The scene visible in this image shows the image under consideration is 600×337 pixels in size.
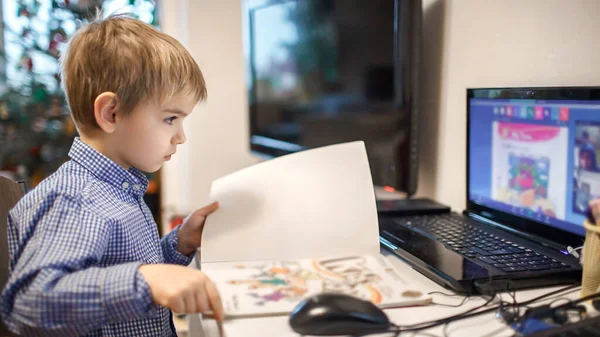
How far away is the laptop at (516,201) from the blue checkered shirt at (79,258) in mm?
408

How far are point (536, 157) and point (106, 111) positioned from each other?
674mm

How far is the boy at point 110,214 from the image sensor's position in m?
0.66

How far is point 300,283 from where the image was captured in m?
0.76

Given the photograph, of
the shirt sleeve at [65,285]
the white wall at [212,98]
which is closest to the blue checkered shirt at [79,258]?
the shirt sleeve at [65,285]

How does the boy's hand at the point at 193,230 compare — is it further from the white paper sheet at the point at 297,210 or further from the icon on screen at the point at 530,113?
the icon on screen at the point at 530,113

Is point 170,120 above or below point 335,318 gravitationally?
above

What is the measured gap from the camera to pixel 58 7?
2.42m

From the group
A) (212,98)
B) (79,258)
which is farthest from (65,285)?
(212,98)

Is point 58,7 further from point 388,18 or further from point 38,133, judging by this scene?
point 388,18

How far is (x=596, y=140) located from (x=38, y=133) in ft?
7.31

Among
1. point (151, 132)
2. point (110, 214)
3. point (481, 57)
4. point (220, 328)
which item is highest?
point (481, 57)

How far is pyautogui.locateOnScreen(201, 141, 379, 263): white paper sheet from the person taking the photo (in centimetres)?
90

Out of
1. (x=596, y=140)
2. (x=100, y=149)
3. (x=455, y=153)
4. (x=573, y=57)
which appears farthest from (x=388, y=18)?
(x=100, y=149)

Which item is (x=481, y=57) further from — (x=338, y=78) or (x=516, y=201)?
(x=338, y=78)
